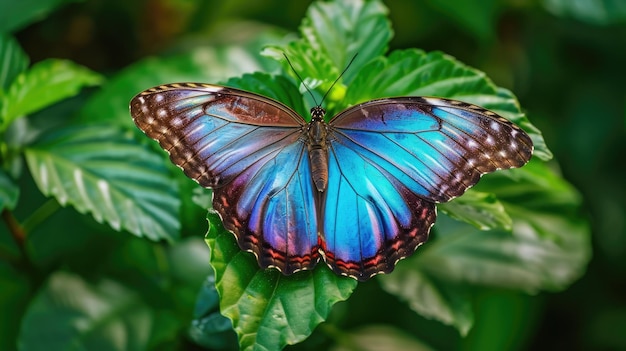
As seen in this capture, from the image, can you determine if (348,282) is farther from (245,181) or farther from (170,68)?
(170,68)

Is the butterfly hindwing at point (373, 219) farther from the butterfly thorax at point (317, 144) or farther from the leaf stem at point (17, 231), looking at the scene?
the leaf stem at point (17, 231)

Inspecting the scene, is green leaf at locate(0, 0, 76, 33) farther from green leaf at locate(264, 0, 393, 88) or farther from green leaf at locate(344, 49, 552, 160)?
green leaf at locate(344, 49, 552, 160)

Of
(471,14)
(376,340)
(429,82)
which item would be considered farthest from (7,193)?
(471,14)

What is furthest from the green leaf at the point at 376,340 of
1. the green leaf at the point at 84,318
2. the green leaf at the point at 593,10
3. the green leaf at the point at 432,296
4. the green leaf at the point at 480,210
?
the green leaf at the point at 593,10

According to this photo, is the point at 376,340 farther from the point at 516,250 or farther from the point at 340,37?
the point at 340,37

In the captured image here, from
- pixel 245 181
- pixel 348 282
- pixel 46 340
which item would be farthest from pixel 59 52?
pixel 348 282
